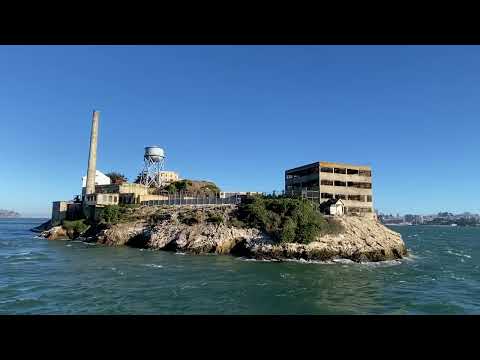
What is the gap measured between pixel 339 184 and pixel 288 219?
1886 cm

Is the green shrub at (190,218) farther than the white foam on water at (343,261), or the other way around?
the green shrub at (190,218)

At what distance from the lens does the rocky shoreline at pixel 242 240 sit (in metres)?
42.8

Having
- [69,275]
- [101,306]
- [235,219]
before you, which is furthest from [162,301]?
[235,219]

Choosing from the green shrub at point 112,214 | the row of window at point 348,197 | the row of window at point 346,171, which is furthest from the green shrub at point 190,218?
the row of window at point 346,171

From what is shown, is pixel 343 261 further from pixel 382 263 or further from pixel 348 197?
pixel 348 197

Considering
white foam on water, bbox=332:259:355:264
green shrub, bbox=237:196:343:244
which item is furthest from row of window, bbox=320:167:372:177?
white foam on water, bbox=332:259:355:264

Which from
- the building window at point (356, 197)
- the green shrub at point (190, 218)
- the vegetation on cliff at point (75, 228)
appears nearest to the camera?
the green shrub at point (190, 218)

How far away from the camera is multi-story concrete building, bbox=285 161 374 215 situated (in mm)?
57250

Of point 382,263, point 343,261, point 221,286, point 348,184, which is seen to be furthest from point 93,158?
point 382,263

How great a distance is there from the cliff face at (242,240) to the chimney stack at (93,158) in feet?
68.3

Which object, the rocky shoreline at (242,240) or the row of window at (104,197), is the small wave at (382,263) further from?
the row of window at (104,197)

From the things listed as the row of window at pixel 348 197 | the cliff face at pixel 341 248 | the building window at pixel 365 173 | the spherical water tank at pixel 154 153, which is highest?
the spherical water tank at pixel 154 153

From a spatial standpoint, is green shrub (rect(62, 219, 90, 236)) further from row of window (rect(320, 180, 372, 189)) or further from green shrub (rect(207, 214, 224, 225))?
row of window (rect(320, 180, 372, 189))
